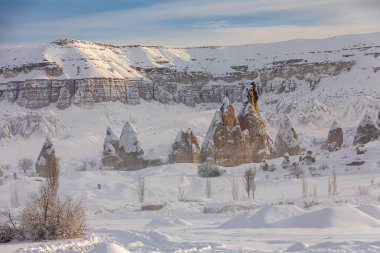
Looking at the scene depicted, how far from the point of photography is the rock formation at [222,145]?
238ft

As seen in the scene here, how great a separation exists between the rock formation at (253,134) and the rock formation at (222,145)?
86 cm

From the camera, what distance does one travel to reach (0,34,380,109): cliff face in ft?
505

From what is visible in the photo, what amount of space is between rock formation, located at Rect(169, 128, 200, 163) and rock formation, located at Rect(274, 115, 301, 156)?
9.97 metres

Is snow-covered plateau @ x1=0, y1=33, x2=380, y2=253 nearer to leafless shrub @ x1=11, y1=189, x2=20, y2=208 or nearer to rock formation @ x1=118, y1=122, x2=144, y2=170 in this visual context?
leafless shrub @ x1=11, y1=189, x2=20, y2=208

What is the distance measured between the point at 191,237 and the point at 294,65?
154 m

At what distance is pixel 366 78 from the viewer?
162 meters

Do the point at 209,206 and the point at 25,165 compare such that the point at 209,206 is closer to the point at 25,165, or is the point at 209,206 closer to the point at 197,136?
the point at 25,165

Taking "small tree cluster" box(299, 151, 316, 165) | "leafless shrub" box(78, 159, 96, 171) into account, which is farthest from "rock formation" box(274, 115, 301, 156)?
"leafless shrub" box(78, 159, 96, 171)

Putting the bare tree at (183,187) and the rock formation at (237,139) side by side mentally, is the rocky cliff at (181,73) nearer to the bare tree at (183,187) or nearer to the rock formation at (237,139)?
the rock formation at (237,139)

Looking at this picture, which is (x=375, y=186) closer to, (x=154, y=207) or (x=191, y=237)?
(x=154, y=207)

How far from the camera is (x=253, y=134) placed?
7494cm

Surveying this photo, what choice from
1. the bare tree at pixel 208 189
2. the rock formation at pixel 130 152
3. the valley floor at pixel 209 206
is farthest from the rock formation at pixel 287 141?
the bare tree at pixel 208 189

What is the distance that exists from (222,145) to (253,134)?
3901 millimetres

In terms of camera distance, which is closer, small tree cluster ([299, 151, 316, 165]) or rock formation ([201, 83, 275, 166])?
small tree cluster ([299, 151, 316, 165])
